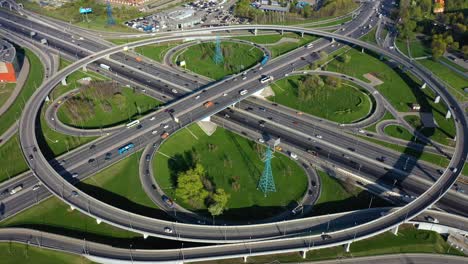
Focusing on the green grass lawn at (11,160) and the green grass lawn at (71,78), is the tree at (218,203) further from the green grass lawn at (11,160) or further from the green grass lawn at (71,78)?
the green grass lawn at (71,78)

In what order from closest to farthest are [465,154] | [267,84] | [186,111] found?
[465,154] < [186,111] < [267,84]

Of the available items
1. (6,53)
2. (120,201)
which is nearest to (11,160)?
(120,201)

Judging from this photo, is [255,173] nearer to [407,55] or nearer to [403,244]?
[403,244]

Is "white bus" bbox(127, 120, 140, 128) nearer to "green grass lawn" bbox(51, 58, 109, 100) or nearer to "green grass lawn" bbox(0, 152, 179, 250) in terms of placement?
"green grass lawn" bbox(0, 152, 179, 250)

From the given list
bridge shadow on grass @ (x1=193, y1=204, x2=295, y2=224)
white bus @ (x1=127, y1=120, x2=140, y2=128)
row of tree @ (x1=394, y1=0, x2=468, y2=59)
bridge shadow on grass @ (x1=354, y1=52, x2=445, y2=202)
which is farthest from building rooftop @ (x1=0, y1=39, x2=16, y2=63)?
row of tree @ (x1=394, y1=0, x2=468, y2=59)

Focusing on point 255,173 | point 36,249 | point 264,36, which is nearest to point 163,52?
point 264,36

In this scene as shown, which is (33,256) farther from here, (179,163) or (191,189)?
(179,163)
